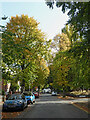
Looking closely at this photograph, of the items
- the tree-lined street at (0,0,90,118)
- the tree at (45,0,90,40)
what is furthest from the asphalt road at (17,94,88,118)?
the tree at (45,0,90,40)

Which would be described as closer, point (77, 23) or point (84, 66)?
point (77, 23)

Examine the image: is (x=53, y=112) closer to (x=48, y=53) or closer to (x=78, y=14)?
(x=78, y=14)

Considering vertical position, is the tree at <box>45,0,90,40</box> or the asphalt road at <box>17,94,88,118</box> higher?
the tree at <box>45,0,90,40</box>

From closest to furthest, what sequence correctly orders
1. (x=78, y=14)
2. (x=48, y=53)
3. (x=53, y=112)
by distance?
(x=78, y=14) < (x=53, y=112) < (x=48, y=53)

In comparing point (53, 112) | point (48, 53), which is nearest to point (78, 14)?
point (53, 112)

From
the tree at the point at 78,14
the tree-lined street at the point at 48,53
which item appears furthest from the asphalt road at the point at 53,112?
the tree at the point at 78,14

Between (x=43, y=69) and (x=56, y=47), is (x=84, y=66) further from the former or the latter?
(x=43, y=69)

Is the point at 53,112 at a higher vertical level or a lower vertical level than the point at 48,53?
lower

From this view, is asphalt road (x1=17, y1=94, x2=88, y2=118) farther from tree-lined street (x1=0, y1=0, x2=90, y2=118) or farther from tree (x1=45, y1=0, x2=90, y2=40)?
tree (x1=45, y1=0, x2=90, y2=40)

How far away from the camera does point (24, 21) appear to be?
→ 31.0m

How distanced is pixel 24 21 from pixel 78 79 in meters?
17.4

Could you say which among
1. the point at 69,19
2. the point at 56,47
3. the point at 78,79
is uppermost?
the point at 56,47

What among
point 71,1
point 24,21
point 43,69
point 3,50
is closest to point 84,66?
point 71,1

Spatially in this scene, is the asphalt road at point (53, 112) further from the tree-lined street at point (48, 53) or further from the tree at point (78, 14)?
the tree at point (78, 14)
